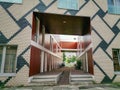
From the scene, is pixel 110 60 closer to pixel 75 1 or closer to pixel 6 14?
pixel 75 1

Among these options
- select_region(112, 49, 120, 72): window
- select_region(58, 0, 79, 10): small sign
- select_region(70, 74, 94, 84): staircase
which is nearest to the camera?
select_region(70, 74, 94, 84): staircase

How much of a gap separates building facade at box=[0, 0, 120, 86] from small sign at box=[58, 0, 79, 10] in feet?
0.78

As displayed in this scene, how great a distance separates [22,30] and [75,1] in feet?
14.0

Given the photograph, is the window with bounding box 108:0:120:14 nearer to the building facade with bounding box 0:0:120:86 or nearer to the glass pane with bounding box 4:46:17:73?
the building facade with bounding box 0:0:120:86

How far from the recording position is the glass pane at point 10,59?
26.5 ft

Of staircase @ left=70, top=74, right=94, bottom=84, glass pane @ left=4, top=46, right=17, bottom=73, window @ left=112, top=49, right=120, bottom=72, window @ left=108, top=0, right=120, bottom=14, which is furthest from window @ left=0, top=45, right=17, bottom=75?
window @ left=108, top=0, right=120, bottom=14

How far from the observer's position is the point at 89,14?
368 inches

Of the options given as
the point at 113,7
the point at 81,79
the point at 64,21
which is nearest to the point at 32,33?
the point at 64,21

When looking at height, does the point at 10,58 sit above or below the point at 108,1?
below

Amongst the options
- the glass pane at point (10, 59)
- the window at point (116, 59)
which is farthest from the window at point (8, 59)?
the window at point (116, 59)

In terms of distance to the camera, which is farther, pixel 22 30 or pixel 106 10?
pixel 106 10

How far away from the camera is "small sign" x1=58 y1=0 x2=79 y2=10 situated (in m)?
9.20

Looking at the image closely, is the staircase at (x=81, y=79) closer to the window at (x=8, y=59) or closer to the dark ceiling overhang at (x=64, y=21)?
the dark ceiling overhang at (x=64, y=21)

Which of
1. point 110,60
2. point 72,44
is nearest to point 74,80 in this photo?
point 110,60
